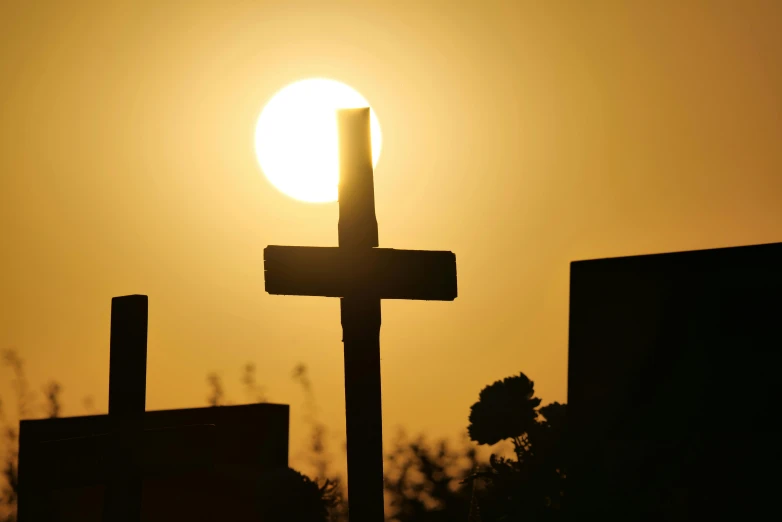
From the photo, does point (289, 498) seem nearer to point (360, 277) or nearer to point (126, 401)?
point (126, 401)

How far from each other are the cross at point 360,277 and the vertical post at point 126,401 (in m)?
0.83

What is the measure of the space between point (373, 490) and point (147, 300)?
1.50 m

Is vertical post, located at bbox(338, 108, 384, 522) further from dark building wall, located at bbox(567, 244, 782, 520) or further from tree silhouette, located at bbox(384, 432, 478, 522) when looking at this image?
tree silhouette, located at bbox(384, 432, 478, 522)

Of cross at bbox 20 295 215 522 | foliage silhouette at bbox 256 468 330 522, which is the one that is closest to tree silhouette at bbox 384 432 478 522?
foliage silhouette at bbox 256 468 330 522

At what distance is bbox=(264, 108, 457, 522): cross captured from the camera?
11.8 ft

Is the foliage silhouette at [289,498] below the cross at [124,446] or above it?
below

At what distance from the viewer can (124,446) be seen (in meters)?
4.14

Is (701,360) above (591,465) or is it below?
above

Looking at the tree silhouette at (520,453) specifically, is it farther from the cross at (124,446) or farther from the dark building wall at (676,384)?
the cross at (124,446)

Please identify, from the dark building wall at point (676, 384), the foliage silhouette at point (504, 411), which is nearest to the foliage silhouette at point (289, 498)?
the dark building wall at point (676, 384)

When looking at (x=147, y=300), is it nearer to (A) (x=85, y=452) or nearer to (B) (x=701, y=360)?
(A) (x=85, y=452)

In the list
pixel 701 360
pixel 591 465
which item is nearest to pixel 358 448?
pixel 591 465

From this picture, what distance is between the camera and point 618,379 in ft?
13.4

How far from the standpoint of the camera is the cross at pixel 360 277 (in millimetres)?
3592
